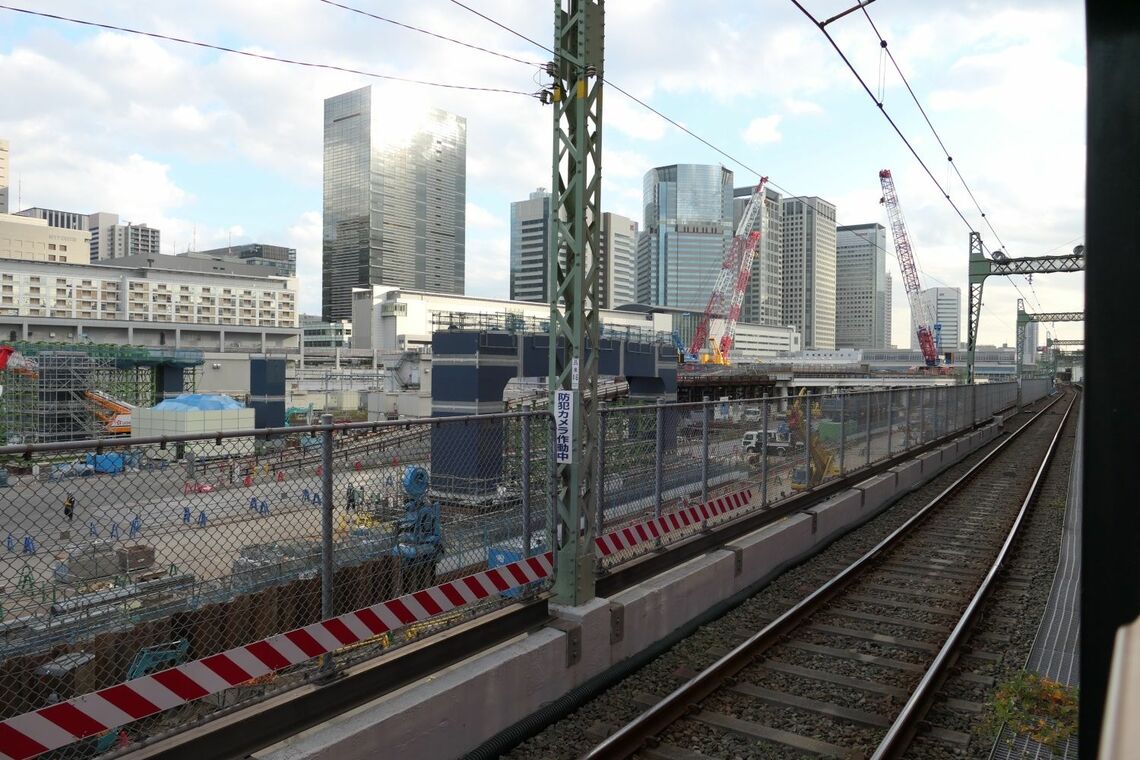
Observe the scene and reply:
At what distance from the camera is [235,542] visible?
409 cm

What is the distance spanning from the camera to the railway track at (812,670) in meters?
5.41

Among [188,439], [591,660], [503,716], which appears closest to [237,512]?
[188,439]

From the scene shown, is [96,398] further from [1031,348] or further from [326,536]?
[1031,348]

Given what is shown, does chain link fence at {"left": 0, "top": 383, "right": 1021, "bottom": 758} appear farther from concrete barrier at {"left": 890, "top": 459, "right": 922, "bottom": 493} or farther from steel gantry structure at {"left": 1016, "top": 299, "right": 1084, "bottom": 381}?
steel gantry structure at {"left": 1016, "top": 299, "right": 1084, "bottom": 381}

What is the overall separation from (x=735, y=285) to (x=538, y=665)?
121 meters

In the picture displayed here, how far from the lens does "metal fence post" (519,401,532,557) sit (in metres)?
6.04

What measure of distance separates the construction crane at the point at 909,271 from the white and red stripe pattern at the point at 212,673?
11099 cm

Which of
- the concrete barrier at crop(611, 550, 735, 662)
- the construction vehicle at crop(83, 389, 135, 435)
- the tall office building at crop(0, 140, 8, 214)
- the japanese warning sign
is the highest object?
the tall office building at crop(0, 140, 8, 214)

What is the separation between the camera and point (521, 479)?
20.9 feet

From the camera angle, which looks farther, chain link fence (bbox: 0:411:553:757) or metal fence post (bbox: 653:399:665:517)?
metal fence post (bbox: 653:399:665:517)

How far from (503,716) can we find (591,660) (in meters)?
1.21

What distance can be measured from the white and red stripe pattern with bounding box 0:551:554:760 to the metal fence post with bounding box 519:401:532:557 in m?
0.55

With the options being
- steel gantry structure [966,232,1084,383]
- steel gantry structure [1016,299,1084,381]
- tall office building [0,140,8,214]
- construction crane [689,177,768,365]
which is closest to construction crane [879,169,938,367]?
construction crane [689,177,768,365]

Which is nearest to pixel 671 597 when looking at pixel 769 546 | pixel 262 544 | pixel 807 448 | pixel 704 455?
pixel 704 455
